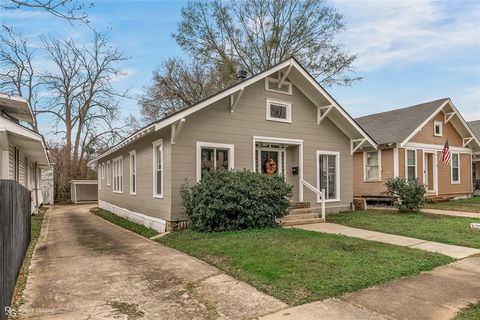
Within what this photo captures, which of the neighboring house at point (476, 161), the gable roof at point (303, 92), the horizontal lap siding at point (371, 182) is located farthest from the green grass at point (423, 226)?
the neighboring house at point (476, 161)

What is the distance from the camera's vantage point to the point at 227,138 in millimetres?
10359

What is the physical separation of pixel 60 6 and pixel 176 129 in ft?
14.2

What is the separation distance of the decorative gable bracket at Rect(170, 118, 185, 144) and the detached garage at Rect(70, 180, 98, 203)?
19.5 m

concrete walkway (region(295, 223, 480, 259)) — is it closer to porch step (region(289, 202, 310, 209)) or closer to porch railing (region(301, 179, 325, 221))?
porch railing (region(301, 179, 325, 221))

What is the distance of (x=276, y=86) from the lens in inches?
452

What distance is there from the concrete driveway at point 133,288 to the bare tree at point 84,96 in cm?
2353

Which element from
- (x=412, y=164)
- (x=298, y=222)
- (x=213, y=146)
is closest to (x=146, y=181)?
(x=213, y=146)

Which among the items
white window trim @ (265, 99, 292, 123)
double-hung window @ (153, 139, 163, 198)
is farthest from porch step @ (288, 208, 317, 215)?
double-hung window @ (153, 139, 163, 198)

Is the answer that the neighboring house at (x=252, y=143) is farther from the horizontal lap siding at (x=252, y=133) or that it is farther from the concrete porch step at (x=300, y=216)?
the concrete porch step at (x=300, y=216)

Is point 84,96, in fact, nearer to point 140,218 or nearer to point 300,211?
point 140,218

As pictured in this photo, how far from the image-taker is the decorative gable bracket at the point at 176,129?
9039mm

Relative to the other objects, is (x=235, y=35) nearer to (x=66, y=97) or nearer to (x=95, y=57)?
(x=95, y=57)

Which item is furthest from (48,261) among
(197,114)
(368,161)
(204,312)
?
(368,161)

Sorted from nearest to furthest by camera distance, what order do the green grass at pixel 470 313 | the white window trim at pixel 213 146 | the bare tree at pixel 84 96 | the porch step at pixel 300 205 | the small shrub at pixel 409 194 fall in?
1. the green grass at pixel 470 313
2. the white window trim at pixel 213 146
3. the porch step at pixel 300 205
4. the small shrub at pixel 409 194
5. the bare tree at pixel 84 96
